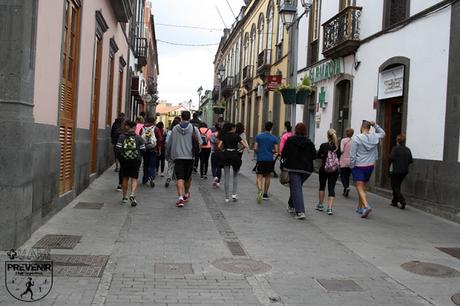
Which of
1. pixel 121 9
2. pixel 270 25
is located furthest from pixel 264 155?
pixel 270 25

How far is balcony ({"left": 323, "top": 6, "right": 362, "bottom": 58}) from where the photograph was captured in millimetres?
15586

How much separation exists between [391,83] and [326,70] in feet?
16.2

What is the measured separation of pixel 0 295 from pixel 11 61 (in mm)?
2715

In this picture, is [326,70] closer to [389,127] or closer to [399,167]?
[389,127]

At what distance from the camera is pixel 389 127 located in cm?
1402

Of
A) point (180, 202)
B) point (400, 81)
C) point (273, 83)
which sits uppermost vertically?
point (273, 83)

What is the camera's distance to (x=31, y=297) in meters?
4.76

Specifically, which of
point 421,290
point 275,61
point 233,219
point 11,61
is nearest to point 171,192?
point 233,219

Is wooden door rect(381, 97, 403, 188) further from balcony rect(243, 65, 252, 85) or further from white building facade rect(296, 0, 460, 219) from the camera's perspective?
balcony rect(243, 65, 252, 85)

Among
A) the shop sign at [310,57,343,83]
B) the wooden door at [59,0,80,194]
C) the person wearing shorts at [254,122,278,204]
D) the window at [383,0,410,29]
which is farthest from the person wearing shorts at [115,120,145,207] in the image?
the shop sign at [310,57,343,83]

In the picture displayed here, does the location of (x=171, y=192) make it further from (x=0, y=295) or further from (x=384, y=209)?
(x=0, y=295)

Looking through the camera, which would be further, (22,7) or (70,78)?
(70,78)

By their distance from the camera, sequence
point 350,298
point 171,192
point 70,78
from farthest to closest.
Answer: point 171,192, point 70,78, point 350,298

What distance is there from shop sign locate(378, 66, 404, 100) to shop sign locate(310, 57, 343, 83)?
3.03m
